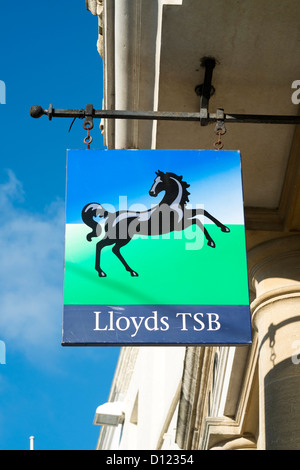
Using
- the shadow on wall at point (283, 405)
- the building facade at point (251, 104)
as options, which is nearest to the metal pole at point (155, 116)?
→ the building facade at point (251, 104)

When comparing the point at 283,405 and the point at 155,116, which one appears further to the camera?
the point at 283,405

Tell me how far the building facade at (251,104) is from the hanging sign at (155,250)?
1.14m

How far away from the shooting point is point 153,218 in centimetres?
632

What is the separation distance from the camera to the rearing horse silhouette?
6121 millimetres

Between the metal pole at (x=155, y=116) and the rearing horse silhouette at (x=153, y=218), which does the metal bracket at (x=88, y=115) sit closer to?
the metal pole at (x=155, y=116)

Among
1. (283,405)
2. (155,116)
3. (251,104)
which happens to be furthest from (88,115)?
(283,405)

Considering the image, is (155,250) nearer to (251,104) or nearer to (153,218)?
(153,218)

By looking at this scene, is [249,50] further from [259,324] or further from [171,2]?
[259,324]

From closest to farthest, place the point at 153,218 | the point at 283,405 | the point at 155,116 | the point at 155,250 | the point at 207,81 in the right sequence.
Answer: the point at 155,250
the point at 153,218
the point at 155,116
the point at 283,405
the point at 207,81

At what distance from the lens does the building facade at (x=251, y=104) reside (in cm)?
695

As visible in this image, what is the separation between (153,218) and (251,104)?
6.48ft

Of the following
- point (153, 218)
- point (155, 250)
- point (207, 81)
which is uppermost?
point (207, 81)

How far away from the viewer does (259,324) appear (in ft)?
26.5

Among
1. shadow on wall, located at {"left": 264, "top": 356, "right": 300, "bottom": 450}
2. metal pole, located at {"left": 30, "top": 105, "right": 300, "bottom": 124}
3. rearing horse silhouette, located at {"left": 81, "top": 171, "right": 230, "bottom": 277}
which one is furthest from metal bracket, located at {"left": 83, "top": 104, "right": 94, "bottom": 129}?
shadow on wall, located at {"left": 264, "top": 356, "right": 300, "bottom": 450}
